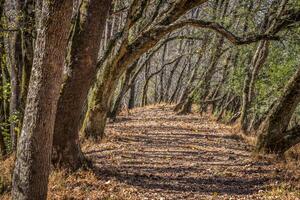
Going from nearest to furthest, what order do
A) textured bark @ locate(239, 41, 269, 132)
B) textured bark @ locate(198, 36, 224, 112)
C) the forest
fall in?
the forest < textured bark @ locate(239, 41, 269, 132) < textured bark @ locate(198, 36, 224, 112)

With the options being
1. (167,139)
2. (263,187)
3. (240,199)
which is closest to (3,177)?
(240,199)

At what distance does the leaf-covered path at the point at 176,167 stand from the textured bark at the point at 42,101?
4.93ft

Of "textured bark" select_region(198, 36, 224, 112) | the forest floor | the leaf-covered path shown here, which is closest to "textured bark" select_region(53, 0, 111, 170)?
the forest floor

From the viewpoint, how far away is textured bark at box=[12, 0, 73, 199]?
5.45 metres

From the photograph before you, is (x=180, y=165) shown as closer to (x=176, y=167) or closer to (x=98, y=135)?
(x=176, y=167)

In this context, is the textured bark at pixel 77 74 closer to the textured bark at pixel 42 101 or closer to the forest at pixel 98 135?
the forest at pixel 98 135

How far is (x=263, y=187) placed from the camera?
8305 millimetres

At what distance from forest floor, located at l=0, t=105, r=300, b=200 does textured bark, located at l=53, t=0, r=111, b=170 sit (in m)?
0.55

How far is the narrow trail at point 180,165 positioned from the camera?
8.01 metres

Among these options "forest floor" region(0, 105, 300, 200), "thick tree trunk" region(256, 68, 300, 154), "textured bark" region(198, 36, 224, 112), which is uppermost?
"textured bark" region(198, 36, 224, 112)

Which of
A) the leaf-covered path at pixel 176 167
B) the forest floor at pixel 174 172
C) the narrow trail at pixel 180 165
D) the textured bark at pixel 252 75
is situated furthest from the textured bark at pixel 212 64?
the forest floor at pixel 174 172

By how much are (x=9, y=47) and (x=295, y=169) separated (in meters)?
7.75

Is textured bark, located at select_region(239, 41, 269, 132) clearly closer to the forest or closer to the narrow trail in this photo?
the narrow trail

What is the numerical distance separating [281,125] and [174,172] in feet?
11.1
